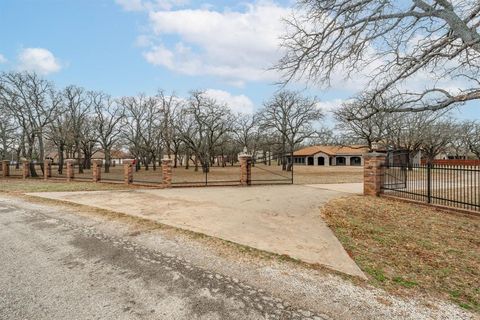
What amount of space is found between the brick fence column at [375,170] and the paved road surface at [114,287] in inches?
368

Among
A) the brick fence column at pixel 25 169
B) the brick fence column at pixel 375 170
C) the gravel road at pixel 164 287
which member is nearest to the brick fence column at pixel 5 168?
the brick fence column at pixel 25 169

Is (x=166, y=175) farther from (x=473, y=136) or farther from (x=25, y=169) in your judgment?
(x=473, y=136)

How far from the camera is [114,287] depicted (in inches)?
128

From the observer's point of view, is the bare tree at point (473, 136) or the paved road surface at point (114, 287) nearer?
the paved road surface at point (114, 287)

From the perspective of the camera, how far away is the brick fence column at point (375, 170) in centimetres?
1087

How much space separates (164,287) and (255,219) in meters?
3.88

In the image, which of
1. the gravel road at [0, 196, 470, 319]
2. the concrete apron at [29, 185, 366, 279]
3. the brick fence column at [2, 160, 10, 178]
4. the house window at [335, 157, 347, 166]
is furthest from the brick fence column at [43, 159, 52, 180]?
the house window at [335, 157, 347, 166]

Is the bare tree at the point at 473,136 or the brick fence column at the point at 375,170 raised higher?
the bare tree at the point at 473,136

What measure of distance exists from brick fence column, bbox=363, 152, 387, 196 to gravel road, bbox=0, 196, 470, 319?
8.46m

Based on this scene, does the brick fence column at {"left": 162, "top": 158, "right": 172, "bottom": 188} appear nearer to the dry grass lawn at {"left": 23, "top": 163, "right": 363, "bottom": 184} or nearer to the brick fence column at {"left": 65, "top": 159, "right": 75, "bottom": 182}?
the dry grass lawn at {"left": 23, "top": 163, "right": 363, "bottom": 184}

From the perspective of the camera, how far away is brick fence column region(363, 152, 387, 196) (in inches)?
428

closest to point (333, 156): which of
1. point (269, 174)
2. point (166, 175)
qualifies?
point (269, 174)

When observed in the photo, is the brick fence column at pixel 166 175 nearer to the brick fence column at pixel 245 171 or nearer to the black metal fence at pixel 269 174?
the brick fence column at pixel 245 171

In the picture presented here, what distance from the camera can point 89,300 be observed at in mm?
2957
